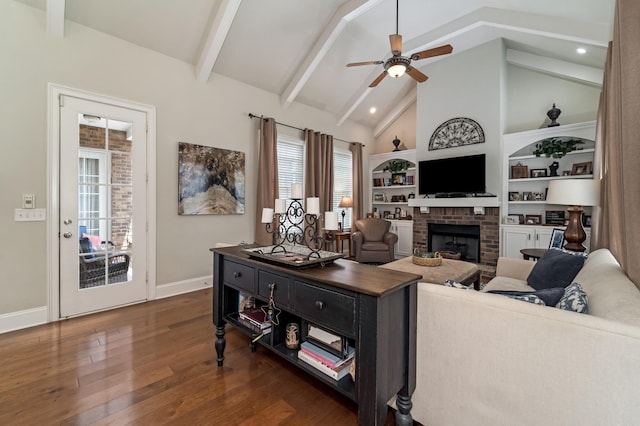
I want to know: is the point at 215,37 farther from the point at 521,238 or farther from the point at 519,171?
the point at 521,238

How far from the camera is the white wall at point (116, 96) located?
8.59 ft

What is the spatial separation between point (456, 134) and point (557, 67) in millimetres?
1642

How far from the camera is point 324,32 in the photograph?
406cm

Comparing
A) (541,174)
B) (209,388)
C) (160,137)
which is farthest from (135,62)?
(541,174)

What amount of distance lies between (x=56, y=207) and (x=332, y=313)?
10.3ft

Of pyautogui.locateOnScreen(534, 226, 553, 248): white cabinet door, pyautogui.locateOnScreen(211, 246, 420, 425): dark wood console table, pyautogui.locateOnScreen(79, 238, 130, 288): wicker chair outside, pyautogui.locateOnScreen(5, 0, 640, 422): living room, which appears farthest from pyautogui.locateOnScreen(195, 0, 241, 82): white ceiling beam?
pyautogui.locateOnScreen(534, 226, 553, 248): white cabinet door

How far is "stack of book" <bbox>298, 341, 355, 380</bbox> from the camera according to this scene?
1.46 m

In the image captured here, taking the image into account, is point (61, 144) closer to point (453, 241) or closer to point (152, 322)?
point (152, 322)

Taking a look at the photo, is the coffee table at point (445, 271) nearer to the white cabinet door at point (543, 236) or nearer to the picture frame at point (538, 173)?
the white cabinet door at point (543, 236)

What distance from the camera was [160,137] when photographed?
352cm

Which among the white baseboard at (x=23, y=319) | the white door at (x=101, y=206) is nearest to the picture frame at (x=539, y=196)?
the white door at (x=101, y=206)

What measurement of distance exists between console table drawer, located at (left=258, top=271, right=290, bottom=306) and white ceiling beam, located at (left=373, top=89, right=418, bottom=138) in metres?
5.82

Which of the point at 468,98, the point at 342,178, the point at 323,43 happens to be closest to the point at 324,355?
the point at 323,43

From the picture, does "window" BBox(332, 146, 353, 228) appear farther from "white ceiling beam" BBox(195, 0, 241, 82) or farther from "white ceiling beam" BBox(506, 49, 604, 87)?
"white ceiling beam" BBox(506, 49, 604, 87)
